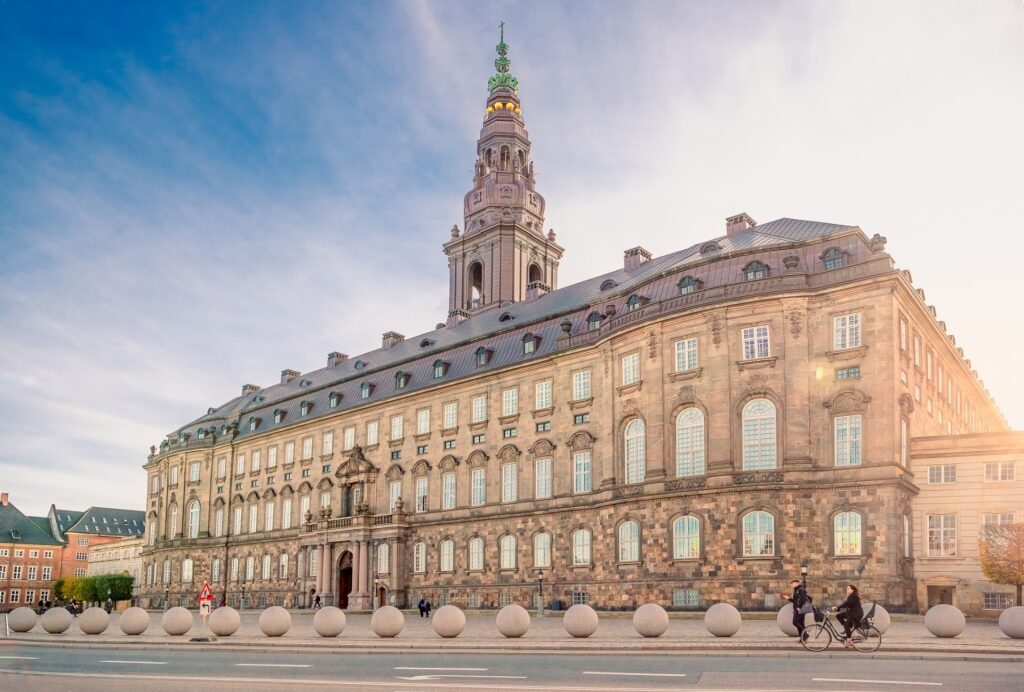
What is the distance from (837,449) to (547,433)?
61.3ft

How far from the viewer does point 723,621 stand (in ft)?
93.9

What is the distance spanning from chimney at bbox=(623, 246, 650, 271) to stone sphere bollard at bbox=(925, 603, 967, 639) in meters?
42.2

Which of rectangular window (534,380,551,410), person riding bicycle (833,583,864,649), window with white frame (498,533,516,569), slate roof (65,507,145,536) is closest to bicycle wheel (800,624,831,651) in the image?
person riding bicycle (833,583,864,649)

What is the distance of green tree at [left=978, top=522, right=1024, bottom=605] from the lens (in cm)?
4203

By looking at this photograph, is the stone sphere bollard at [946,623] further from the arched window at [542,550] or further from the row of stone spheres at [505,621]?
the arched window at [542,550]

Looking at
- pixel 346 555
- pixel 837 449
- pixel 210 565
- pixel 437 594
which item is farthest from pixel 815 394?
pixel 210 565

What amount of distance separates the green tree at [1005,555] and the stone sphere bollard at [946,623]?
17002mm

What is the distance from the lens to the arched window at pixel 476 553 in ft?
204

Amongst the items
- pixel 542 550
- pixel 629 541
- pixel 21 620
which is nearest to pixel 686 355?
pixel 629 541

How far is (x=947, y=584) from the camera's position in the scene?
46000 millimetres

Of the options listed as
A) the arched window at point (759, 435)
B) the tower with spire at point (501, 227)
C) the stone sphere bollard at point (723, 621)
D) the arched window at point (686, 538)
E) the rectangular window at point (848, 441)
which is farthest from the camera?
the tower with spire at point (501, 227)

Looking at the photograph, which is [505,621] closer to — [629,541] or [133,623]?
[133,623]

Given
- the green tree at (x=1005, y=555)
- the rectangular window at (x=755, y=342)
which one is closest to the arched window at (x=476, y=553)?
the rectangular window at (x=755, y=342)

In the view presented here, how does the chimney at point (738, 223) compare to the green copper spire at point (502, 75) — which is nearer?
the chimney at point (738, 223)
